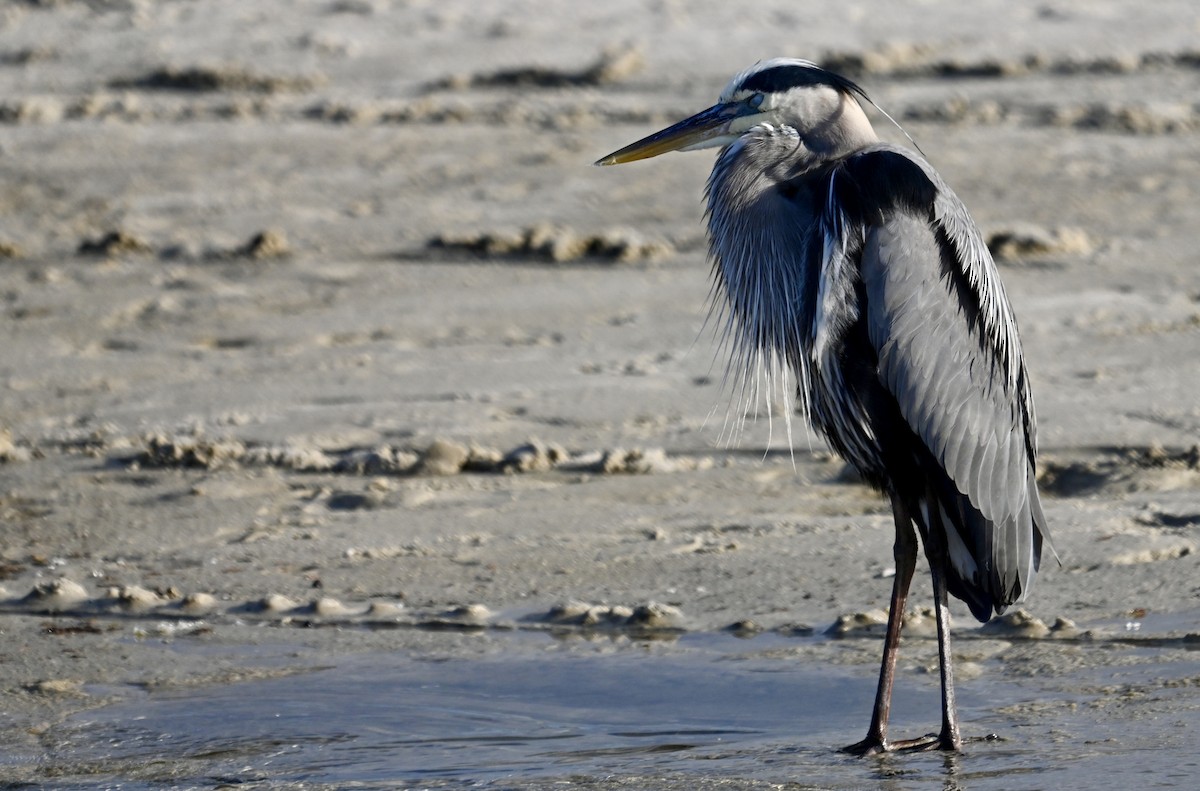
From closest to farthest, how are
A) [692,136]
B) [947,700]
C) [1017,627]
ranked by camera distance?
[947,700], [692,136], [1017,627]

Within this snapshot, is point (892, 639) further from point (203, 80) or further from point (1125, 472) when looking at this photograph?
point (203, 80)

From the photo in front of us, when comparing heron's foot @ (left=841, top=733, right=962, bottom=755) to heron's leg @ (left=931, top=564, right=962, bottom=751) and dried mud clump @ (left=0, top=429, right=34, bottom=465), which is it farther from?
dried mud clump @ (left=0, top=429, right=34, bottom=465)

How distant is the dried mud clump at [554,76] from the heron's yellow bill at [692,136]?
625 centimetres

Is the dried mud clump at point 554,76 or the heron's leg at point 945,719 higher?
the dried mud clump at point 554,76

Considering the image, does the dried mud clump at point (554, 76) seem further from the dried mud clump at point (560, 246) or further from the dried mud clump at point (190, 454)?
the dried mud clump at point (190, 454)

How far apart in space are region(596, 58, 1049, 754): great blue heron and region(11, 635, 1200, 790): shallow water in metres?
0.23

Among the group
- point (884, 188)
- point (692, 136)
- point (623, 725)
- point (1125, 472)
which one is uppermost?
point (692, 136)

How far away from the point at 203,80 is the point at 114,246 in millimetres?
2649

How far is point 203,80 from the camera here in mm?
11320

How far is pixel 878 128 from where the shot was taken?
9992 millimetres

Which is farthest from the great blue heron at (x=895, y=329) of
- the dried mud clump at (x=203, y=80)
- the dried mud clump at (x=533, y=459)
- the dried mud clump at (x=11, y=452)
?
the dried mud clump at (x=203, y=80)

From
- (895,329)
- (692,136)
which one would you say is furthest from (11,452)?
(895,329)

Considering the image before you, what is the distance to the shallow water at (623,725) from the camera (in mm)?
4129

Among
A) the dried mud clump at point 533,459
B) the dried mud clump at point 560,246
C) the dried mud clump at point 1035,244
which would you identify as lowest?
the dried mud clump at point 533,459
